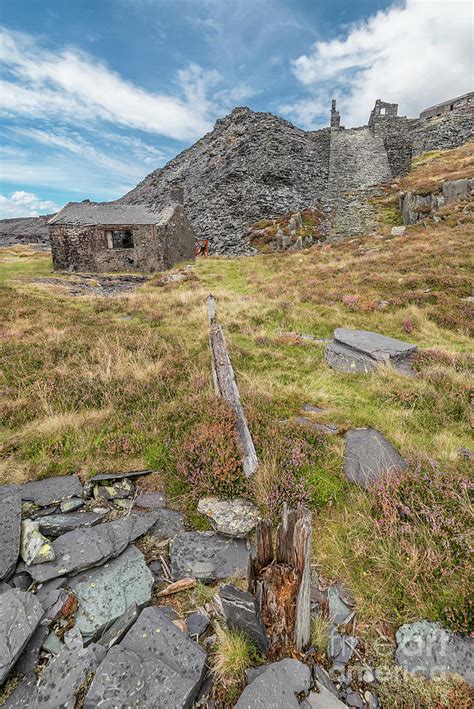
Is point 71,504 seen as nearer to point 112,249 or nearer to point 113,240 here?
point 112,249

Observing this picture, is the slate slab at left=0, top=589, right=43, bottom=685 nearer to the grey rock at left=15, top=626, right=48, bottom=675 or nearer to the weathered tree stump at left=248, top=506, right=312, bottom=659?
the grey rock at left=15, top=626, right=48, bottom=675

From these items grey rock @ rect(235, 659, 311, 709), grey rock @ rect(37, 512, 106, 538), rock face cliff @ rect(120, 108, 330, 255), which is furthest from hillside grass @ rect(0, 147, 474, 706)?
rock face cliff @ rect(120, 108, 330, 255)

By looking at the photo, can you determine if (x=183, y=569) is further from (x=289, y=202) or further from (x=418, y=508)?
(x=289, y=202)

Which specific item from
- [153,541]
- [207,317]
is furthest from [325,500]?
[207,317]

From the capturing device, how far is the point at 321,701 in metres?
2.67

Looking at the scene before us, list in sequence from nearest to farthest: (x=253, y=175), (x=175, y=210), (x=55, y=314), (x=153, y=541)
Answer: (x=153, y=541) → (x=55, y=314) → (x=175, y=210) → (x=253, y=175)

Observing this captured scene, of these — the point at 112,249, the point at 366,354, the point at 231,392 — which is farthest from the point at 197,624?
the point at 112,249

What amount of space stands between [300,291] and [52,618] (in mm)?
17196

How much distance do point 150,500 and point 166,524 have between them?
0.52 meters

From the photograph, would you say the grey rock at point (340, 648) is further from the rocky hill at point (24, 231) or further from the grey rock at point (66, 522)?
the rocky hill at point (24, 231)

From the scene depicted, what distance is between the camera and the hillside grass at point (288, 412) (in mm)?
3754

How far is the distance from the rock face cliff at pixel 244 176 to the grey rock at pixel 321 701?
3544 cm

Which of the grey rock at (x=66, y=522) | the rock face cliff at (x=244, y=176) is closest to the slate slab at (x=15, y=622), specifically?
the grey rock at (x=66, y=522)

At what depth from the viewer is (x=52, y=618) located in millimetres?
3324
